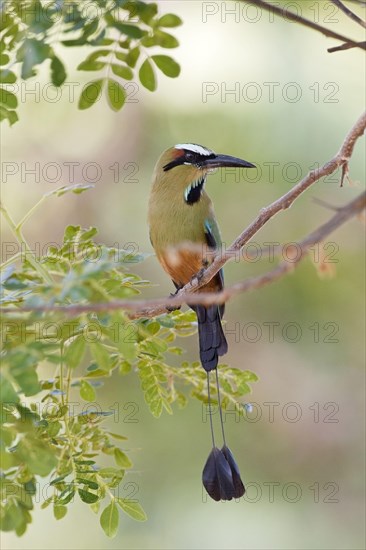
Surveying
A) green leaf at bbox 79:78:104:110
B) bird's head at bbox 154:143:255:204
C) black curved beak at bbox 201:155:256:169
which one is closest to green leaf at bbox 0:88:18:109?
green leaf at bbox 79:78:104:110

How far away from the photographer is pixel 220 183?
4328mm

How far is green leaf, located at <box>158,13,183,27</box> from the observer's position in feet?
5.43

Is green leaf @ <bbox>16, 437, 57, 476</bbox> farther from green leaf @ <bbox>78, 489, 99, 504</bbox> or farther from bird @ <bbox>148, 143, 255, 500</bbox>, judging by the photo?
bird @ <bbox>148, 143, 255, 500</bbox>

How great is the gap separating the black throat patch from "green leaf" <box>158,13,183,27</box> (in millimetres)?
1288

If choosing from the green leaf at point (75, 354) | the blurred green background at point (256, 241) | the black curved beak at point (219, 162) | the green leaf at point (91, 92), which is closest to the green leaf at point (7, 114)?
the green leaf at point (91, 92)

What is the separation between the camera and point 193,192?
2.95 m

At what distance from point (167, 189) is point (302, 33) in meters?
1.72

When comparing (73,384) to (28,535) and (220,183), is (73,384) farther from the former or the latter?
(220,183)

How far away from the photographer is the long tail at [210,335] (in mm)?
2324

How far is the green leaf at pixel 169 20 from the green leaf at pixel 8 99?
343mm

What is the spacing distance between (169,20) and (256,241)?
2.76 meters

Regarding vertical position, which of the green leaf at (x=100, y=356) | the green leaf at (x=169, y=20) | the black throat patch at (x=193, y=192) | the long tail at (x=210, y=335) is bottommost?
the long tail at (x=210, y=335)

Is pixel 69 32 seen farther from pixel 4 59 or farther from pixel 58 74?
pixel 4 59

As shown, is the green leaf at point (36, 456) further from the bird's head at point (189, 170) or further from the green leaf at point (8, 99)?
the bird's head at point (189, 170)
